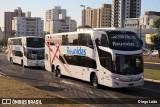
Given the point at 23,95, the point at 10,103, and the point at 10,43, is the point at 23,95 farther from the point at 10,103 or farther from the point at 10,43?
the point at 10,43

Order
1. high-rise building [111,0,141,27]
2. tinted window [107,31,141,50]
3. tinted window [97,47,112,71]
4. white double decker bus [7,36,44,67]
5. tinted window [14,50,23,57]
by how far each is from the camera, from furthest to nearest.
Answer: high-rise building [111,0,141,27]
tinted window [14,50,23,57]
white double decker bus [7,36,44,67]
tinted window [107,31,141,50]
tinted window [97,47,112,71]

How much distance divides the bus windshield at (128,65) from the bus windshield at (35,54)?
20751 mm

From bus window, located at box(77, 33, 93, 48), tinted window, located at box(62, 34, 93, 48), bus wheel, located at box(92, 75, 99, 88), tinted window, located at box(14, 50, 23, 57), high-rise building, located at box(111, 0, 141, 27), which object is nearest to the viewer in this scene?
bus wheel, located at box(92, 75, 99, 88)

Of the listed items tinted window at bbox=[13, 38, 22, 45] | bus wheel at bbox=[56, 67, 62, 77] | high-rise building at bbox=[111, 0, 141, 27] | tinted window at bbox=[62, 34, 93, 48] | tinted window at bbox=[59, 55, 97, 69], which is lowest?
bus wheel at bbox=[56, 67, 62, 77]

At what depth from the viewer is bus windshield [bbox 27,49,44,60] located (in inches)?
1589

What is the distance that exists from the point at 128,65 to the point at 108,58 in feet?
4.07

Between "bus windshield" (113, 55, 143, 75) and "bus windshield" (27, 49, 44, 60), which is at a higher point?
"bus windshield" (113, 55, 143, 75)

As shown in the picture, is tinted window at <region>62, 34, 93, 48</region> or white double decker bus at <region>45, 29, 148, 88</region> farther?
tinted window at <region>62, 34, 93, 48</region>

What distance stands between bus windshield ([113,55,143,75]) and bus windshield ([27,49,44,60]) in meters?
20.8

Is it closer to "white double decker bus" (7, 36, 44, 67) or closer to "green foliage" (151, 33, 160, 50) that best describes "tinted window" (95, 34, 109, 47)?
"white double decker bus" (7, 36, 44, 67)

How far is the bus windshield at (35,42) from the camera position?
4038 cm

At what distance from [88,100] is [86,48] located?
702cm

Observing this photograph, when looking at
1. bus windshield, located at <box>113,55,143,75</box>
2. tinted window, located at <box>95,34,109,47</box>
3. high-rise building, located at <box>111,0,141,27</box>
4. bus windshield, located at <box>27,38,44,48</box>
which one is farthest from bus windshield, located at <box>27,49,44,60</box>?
high-rise building, located at <box>111,0,141,27</box>

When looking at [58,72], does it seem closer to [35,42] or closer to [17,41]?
[35,42]
